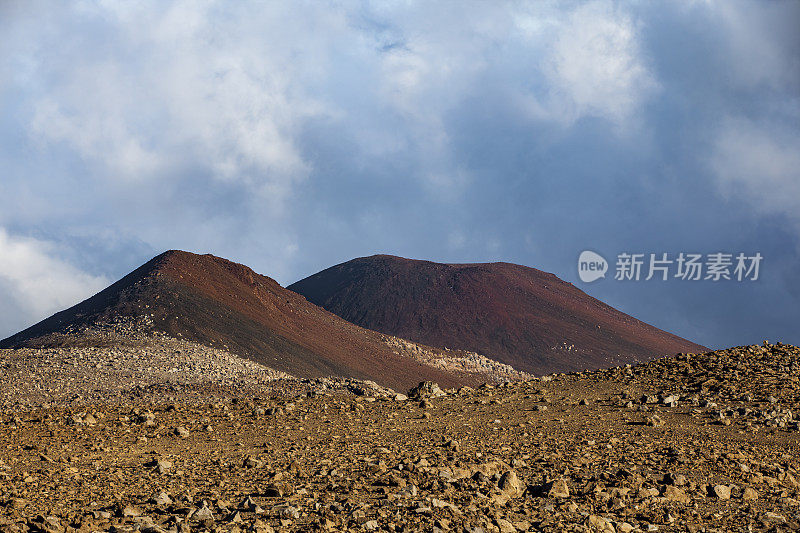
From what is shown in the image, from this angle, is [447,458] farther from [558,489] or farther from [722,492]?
[722,492]

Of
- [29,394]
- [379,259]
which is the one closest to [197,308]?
[29,394]

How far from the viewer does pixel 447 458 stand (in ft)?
35.4

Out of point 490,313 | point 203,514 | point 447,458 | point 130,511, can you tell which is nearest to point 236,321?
point 447,458

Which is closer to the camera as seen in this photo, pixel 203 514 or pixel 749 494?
pixel 203 514

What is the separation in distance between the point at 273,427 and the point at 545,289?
334 feet

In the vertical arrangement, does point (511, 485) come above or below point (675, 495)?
below

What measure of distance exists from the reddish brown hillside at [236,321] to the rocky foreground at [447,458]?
91.7 feet

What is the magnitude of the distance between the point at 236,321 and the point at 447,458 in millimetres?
40987

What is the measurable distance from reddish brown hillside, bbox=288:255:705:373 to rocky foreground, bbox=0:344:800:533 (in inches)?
2741

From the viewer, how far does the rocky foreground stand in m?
8.00

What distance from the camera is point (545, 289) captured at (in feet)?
370

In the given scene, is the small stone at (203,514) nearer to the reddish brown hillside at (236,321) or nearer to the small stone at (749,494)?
the small stone at (749,494)

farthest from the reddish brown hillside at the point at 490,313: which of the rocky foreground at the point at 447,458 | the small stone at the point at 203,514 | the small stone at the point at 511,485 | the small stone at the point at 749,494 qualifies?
the small stone at the point at 203,514

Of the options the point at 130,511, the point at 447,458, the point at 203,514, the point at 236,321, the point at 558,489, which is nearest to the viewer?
the point at 203,514
